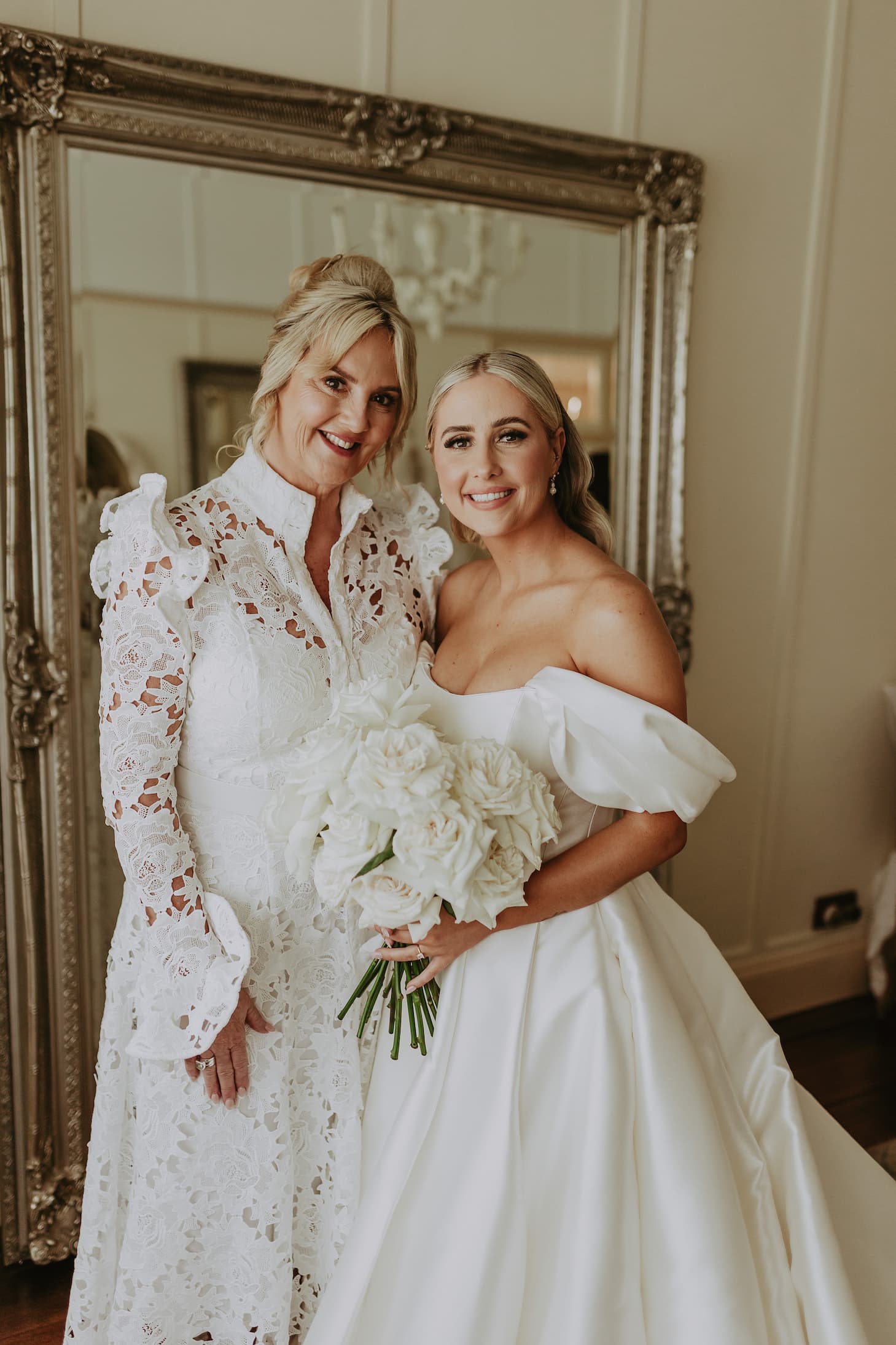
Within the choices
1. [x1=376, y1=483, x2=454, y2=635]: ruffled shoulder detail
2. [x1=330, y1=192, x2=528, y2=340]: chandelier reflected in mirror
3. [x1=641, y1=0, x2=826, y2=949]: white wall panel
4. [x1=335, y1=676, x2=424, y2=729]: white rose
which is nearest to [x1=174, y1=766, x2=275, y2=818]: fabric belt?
[x1=335, y1=676, x2=424, y2=729]: white rose

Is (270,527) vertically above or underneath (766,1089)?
above

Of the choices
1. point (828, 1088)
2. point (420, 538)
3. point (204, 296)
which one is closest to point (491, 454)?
point (420, 538)

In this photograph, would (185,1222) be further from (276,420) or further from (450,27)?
(450,27)

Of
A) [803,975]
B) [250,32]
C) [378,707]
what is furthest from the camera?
[803,975]

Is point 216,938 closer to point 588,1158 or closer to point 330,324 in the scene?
point 588,1158

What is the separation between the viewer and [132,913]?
1.84 metres

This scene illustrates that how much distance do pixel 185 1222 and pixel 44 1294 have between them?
2.81 ft

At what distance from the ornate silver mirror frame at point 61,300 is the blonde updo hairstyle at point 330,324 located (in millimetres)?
555

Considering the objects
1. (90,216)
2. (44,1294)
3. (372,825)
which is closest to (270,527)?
(372,825)

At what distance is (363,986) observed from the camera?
1722 mm

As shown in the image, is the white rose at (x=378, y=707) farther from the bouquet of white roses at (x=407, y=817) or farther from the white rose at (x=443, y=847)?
the white rose at (x=443, y=847)

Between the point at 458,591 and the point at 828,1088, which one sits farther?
the point at 828,1088

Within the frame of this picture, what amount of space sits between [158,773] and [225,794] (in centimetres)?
15

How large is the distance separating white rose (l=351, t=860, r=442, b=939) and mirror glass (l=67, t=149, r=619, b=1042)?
1.06 metres
